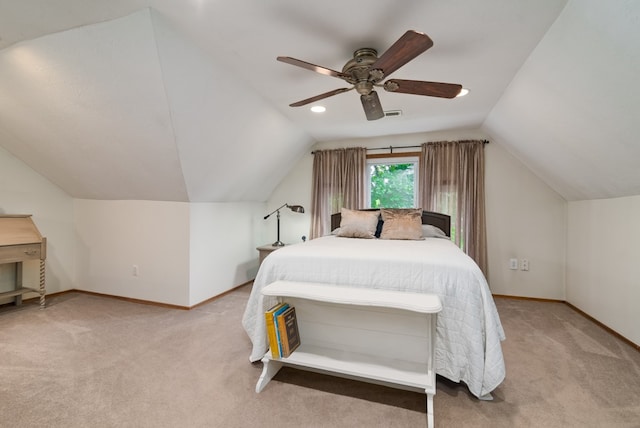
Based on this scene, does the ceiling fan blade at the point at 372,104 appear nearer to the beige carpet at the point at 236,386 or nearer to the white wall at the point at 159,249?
the beige carpet at the point at 236,386

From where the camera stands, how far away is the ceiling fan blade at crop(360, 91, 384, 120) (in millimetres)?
2145

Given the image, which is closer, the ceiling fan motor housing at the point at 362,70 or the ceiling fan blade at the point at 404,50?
the ceiling fan blade at the point at 404,50

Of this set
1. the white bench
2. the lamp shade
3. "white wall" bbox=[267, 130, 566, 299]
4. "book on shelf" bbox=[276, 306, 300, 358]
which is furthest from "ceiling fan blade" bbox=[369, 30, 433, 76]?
the lamp shade

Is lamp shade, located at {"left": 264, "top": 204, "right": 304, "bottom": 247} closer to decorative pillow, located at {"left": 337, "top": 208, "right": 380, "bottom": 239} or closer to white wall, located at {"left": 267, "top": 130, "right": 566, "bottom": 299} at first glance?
decorative pillow, located at {"left": 337, "top": 208, "right": 380, "bottom": 239}

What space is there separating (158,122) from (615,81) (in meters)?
3.02

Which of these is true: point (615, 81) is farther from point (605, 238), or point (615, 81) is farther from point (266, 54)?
point (266, 54)

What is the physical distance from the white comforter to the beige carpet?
201mm

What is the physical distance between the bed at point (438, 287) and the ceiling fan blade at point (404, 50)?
1.19 metres

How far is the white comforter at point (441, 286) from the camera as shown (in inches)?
67.2

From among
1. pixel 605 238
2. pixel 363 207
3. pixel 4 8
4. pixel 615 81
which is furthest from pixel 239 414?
pixel 605 238

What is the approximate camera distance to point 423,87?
1968 millimetres

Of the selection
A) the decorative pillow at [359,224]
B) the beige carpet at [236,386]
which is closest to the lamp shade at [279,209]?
the decorative pillow at [359,224]

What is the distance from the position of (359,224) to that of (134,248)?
2695mm

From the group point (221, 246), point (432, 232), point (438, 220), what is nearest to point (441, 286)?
point (432, 232)
